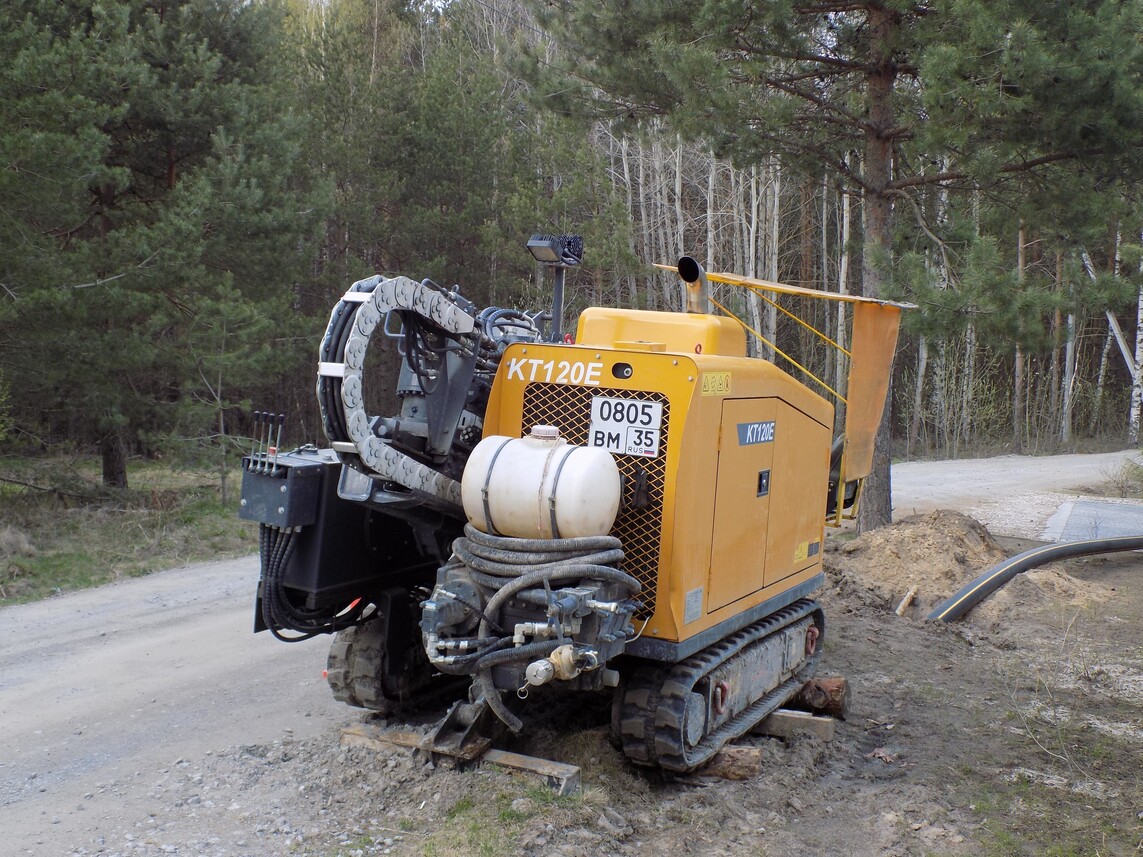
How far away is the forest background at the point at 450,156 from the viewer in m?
9.21

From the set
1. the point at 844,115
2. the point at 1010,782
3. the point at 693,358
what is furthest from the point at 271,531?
the point at 844,115

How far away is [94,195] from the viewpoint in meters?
13.2

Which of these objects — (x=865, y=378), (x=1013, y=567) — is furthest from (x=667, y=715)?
(x=1013, y=567)

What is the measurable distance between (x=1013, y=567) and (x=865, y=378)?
3.93m

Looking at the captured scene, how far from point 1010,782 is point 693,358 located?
2892mm

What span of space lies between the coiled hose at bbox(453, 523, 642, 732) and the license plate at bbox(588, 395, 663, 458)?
527 mm

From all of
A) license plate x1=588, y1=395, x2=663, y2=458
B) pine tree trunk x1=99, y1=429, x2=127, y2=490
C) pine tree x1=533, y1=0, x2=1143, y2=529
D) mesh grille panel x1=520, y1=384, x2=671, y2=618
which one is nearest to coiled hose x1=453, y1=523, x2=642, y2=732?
mesh grille panel x1=520, y1=384, x2=671, y2=618

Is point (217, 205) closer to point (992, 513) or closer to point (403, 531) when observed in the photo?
point (403, 531)

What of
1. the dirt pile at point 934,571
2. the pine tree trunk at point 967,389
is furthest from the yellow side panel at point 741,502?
the pine tree trunk at point 967,389

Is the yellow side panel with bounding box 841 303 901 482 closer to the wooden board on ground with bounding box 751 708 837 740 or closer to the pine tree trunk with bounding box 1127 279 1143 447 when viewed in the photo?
the wooden board on ground with bounding box 751 708 837 740

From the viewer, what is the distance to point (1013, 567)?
9766 mm

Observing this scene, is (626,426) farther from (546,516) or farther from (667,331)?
(667,331)

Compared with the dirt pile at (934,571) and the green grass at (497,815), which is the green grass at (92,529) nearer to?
the green grass at (497,815)

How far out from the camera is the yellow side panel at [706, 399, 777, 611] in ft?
16.7
